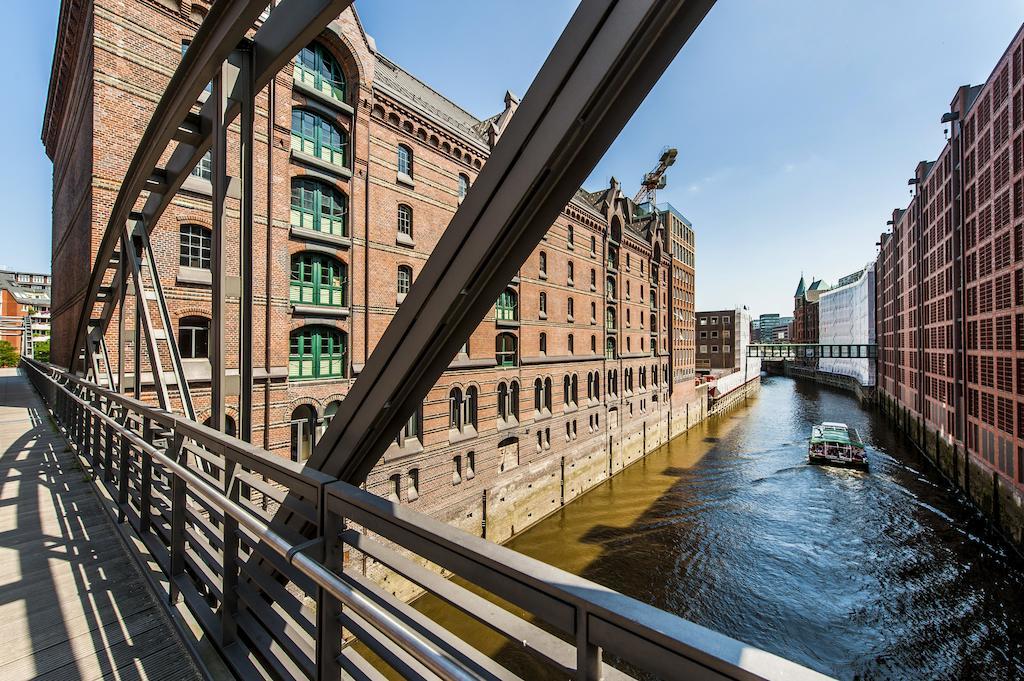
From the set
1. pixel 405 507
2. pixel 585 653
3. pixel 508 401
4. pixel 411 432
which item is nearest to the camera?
pixel 585 653

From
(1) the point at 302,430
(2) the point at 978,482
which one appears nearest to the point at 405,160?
(1) the point at 302,430

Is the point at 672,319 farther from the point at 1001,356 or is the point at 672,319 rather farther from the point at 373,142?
the point at 373,142

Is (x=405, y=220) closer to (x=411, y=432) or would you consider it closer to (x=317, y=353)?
(x=317, y=353)

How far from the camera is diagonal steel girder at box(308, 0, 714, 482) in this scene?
123 cm

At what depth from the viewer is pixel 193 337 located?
376 inches

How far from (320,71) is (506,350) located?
10.7 metres

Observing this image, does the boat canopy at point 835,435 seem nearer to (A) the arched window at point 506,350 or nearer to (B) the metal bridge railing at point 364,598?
(A) the arched window at point 506,350

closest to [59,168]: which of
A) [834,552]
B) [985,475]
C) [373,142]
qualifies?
[373,142]

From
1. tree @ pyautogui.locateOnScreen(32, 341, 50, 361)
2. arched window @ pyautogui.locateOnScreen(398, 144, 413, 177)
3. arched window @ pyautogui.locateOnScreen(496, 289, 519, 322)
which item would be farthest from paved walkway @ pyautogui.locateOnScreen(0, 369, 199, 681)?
tree @ pyautogui.locateOnScreen(32, 341, 50, 361)

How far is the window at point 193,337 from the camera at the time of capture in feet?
31.0

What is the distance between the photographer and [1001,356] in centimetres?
1563

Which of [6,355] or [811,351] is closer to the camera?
[6,355]

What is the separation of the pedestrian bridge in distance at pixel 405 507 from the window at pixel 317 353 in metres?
7.78

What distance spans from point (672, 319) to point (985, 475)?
18454 mm
